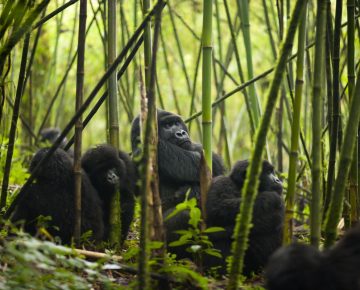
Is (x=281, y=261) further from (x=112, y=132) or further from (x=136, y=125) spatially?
(x=136, y=125)

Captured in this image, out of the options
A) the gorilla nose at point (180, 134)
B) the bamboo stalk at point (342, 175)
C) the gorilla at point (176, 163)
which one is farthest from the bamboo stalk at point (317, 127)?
the gorilla nose at point (180, 134)

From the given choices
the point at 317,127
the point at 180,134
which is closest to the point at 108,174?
the point at 180,134

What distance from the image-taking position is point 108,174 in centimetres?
476

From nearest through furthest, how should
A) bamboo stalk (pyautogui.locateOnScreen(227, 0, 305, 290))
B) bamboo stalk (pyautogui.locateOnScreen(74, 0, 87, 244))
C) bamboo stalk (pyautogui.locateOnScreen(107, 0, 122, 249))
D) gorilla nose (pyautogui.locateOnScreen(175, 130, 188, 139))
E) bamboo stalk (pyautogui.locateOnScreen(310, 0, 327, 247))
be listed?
bamboo stalk (pyautogui.locateOnScreen(227, 0, 305, 290)), bamboo stalk (pyautogui.locateOnScreen(310, 0, 327, 247)), bamboo stalk (pyautogui.locateOnScreen(74, 0, 87, 244)), bamboo stalk (pyautogui.locateOnScreen(107, 0, 122, 249)), gorilla nose (pyautogui.locateOnScreen(175, 130, 188, 139))

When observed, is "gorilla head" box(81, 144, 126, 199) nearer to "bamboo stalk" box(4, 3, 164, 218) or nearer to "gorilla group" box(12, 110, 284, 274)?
"gorilla group" box(12, 110, 284, 274)

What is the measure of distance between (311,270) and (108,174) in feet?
8.03

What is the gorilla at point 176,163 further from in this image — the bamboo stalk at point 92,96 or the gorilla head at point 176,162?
the bamboo stalk at point 92,96

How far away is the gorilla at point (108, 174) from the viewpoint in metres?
4.76

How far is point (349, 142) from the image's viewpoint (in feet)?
9.53

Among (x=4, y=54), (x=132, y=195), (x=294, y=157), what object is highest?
(x=4, y=54)

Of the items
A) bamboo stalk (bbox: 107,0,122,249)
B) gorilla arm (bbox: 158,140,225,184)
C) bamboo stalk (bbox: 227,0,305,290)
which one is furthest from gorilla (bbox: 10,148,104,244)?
bamboo stalk (bbox: 227,0,305,290)

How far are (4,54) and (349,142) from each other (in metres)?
1.66

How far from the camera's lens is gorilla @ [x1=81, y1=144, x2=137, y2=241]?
4758 mm

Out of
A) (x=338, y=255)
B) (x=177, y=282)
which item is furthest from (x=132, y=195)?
(x=338, y=255)
